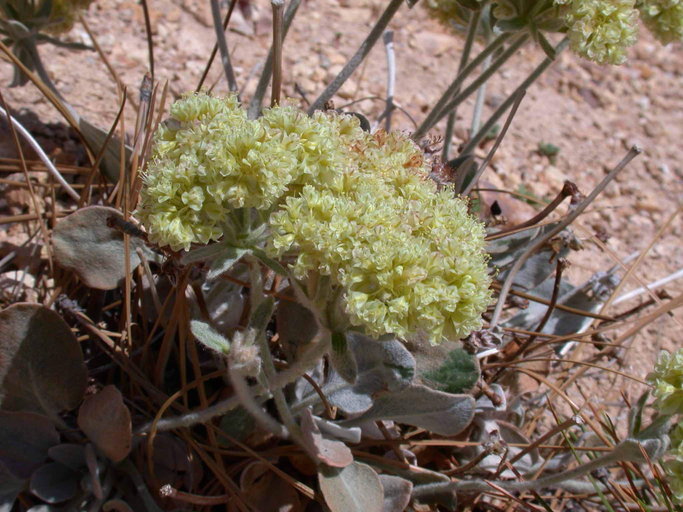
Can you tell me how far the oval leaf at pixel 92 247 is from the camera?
7.95 ft

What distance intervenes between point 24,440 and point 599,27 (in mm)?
2426

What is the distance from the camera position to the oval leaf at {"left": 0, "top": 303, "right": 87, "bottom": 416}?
2.25m

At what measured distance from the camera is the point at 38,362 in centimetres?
233

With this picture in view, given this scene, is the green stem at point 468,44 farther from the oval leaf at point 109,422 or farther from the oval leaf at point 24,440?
the oval leaf at point 24,440

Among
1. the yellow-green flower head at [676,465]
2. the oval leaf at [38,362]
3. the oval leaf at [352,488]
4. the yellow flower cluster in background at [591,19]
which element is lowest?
the oval leaf at [38,362]

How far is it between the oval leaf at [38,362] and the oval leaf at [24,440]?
116 mm

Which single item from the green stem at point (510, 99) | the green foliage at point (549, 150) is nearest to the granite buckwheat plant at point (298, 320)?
the green stem at point (510, 99)

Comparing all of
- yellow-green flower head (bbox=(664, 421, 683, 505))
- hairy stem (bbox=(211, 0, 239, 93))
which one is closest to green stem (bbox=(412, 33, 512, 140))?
hairy stem (bbox=(211, 0, 239, 93))

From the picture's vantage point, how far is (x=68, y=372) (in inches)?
93.7

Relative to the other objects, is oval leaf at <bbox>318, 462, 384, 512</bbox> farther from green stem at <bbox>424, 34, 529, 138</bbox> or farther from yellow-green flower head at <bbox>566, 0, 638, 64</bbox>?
yellow-green flower head at <bbox>566, 0, 638, 64</bbox>

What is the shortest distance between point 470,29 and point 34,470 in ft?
7.90

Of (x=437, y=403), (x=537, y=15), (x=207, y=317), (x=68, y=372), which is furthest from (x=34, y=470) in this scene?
(x=537, y=15)

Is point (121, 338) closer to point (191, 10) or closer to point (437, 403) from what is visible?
point (437, 403)

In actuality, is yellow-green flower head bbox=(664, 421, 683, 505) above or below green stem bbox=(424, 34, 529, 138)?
below
